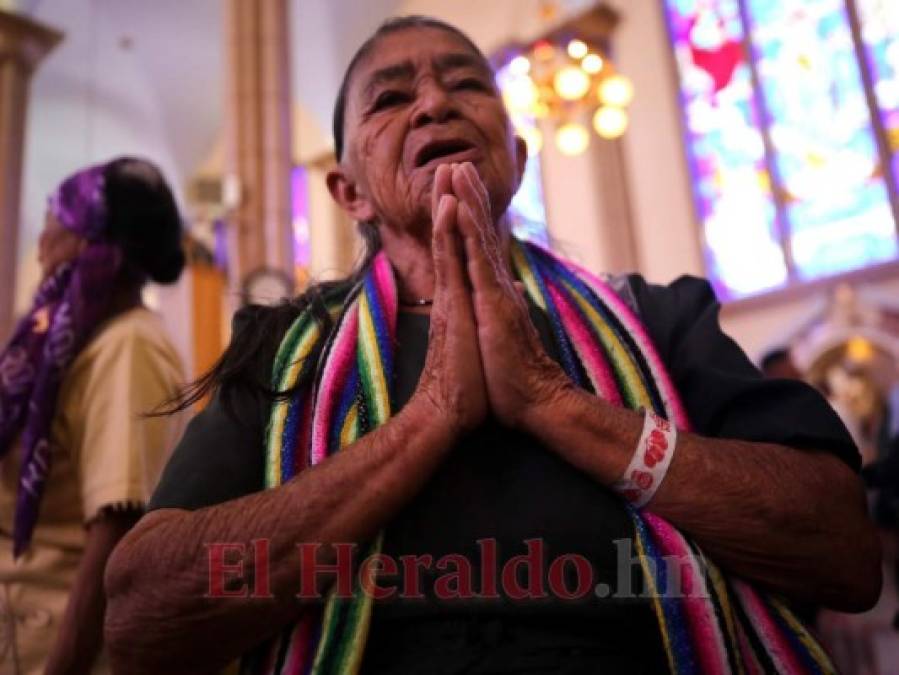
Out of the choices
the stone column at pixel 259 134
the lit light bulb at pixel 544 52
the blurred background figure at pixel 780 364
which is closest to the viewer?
the blurred background figure at pixel 780 364

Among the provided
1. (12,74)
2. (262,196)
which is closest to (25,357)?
(262,196)

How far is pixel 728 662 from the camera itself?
87cm

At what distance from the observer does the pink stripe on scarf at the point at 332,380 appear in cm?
100

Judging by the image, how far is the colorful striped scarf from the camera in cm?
88

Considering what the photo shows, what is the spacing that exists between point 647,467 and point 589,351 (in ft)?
0.75

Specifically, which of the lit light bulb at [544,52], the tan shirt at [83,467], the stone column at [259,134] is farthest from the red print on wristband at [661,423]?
the lit light bulb at [544,52]

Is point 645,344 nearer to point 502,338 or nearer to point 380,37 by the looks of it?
point 502,338

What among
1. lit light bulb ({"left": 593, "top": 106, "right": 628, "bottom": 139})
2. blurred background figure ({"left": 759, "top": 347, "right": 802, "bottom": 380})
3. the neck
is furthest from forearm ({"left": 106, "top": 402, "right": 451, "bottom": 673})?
lit light bulb ({"left": 593, "top": 106, "right": 628, "bottom": 139})

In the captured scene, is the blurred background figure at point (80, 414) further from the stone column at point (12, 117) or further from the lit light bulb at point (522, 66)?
the stone column at point (12, 117)

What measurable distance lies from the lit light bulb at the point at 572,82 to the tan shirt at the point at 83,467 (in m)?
4.48

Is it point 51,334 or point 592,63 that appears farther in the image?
point 592,63

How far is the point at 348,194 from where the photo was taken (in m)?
1.36

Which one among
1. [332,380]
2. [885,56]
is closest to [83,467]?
[332,380]

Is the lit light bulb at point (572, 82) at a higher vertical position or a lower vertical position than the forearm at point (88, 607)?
higher
